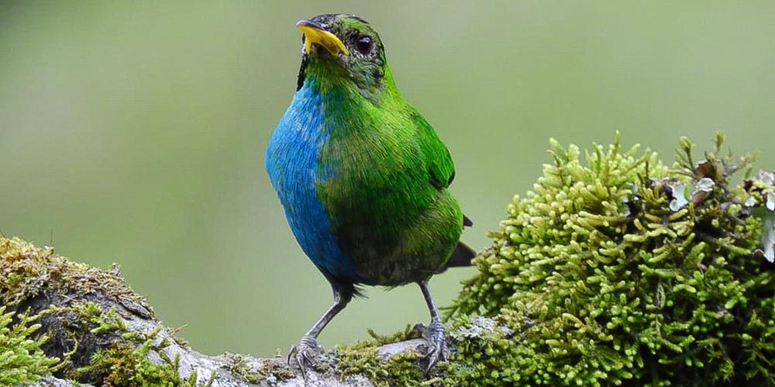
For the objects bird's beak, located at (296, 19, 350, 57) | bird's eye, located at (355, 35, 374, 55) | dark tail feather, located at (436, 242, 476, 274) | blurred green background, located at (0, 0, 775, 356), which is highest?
blurred green background, located at (0, 0, 775, 356)

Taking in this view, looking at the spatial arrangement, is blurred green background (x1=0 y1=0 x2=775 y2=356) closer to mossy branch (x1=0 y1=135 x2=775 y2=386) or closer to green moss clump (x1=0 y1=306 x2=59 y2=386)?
mossy branch (x1=0 y1=135 x2=775 y2=386)

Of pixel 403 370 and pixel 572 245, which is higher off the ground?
pixel 572 245

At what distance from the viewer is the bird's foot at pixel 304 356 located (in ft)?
10.7

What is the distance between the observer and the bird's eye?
3.89 m

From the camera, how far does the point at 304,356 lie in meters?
3.32

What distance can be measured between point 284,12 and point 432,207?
531 centimetres

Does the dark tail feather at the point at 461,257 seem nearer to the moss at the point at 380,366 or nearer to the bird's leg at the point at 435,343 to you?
the bird's leg at the point at 435,343

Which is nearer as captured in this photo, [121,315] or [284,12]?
[121,315]

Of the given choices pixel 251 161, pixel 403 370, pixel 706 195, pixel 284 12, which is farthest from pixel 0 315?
pixel 284 12

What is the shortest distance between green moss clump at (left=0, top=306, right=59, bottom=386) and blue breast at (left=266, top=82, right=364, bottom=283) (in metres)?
Answer: 1.34

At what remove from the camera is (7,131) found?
8.04 m

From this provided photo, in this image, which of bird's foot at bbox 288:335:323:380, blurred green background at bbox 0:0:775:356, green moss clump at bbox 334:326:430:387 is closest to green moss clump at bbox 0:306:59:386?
bird's foot at bbox 288:335:323:380

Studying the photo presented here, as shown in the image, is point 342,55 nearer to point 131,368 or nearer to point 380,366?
point 380,366

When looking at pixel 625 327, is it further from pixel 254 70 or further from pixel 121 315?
pixel 254 70
